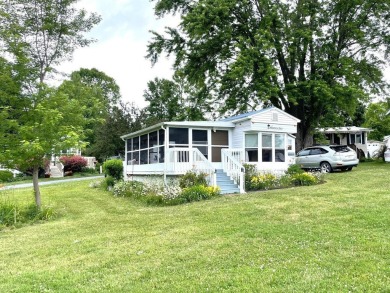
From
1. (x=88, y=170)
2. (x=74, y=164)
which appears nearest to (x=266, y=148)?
(x=88, y=170)

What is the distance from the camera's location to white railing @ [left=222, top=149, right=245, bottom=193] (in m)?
12.2

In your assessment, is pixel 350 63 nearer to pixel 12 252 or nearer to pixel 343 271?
pixel 343 271

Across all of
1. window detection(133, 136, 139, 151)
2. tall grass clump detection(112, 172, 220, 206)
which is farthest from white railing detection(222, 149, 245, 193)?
window detection(133, 136, 139, 151)

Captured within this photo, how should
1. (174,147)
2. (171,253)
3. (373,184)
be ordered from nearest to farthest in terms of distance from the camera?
(171,253) < (373,184) < (174,147)

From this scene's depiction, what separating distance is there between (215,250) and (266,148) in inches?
403

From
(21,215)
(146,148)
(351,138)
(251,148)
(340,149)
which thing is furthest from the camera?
(351,138)

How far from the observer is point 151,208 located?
9812mm

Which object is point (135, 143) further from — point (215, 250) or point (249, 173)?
point (215, 250)

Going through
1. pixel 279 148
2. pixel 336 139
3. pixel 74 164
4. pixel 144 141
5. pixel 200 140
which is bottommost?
pixel 74 164

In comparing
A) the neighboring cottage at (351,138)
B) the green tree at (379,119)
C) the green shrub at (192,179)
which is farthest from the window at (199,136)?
the neighboring cottage at (351,138)

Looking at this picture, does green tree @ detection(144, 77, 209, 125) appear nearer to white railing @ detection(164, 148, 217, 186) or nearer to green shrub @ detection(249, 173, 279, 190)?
white railing @ detection(164, 148, 217, 186)

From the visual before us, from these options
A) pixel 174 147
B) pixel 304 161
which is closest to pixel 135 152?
pixel 174 147

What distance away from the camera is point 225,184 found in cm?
1276

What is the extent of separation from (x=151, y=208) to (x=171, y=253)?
494cm
